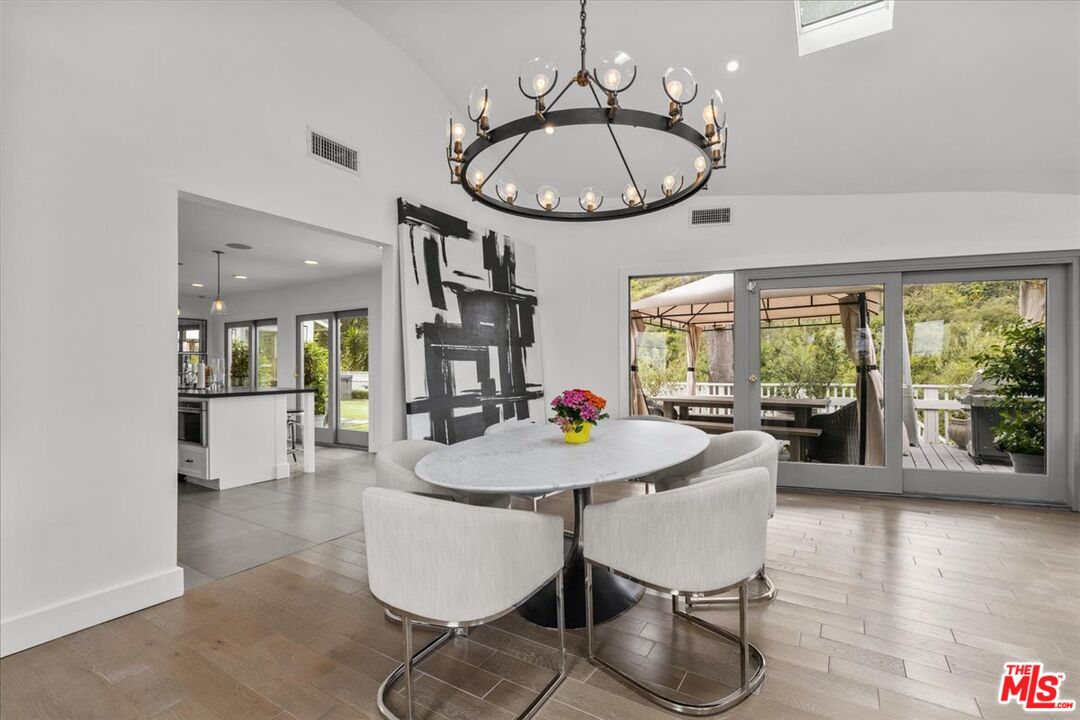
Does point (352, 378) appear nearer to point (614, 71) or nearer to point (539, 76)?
Answer: point (539, 76)

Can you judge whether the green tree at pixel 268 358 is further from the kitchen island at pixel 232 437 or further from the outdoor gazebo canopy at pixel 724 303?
the outdoor gazebo canopy at pixel 724 303

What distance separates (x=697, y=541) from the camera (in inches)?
67.5

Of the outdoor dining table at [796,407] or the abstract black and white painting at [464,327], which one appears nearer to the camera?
the abstract black and white painting at [464,327]

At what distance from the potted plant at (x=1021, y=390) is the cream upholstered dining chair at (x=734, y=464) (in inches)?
113

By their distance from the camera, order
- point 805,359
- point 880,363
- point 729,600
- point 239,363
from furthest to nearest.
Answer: point 239,363, point 805,359, point 880,363, point 729,600

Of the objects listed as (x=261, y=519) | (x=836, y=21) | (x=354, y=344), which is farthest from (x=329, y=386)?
(x=836, y=21)

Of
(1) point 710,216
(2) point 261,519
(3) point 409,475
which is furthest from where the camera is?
(1) point 710,216

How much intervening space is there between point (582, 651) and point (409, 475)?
102cm

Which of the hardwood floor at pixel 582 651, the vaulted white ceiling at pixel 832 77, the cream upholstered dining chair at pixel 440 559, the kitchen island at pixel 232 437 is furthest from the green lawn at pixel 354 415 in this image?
the cream upholstered dining chair at pixel 440 559

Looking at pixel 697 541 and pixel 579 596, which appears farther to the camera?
pixel 579 596

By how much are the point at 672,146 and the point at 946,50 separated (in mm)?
1857

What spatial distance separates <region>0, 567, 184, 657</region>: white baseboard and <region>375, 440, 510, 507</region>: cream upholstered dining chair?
1.18 m

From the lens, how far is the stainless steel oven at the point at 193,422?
4.68 meters

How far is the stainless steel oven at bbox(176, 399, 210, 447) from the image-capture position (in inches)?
184
